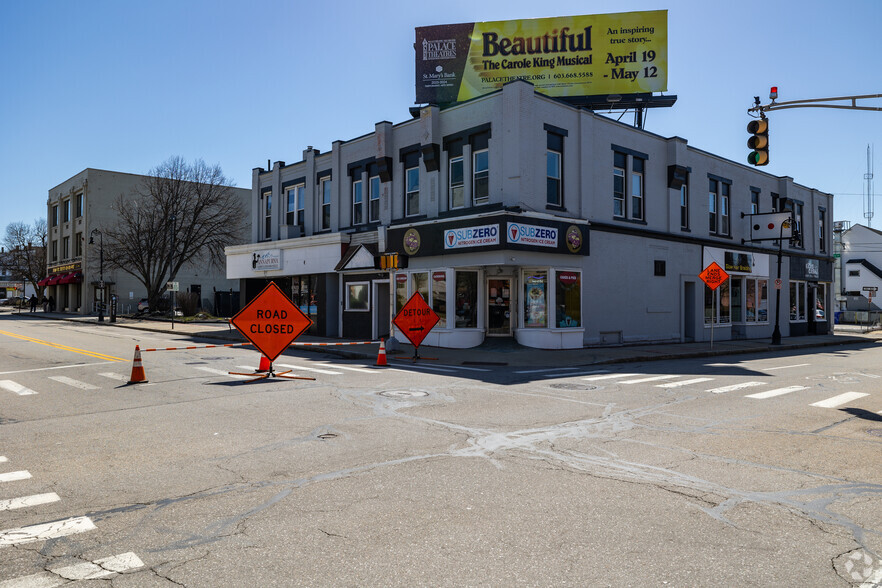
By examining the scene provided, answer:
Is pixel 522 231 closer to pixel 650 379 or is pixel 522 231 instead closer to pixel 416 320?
pixel 416 320

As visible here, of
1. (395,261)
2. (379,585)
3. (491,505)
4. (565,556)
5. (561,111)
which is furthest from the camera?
(561,111)

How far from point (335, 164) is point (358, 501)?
2405 centimetres

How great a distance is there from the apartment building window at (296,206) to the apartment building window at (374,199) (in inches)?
206

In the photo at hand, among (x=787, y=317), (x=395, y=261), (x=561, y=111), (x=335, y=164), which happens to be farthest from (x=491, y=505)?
(x=787, y=317)

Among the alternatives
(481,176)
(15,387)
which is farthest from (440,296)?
(15,387)

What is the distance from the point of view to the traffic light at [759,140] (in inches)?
507

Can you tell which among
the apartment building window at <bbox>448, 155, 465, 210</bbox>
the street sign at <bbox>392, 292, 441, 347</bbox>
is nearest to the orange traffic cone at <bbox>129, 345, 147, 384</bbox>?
the street sign at <bbox>392, 292, 441, 347</bbox>

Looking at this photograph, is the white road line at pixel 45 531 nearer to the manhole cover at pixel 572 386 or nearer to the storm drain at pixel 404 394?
the storm drain at pixel 404 394

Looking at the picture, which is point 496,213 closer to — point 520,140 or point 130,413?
point 520,140

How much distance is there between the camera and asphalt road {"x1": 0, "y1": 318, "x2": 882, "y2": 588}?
3.85 meters

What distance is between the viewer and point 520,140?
19891mm

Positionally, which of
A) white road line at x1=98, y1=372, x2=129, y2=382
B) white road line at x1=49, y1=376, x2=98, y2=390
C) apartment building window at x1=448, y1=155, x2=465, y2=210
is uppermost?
apartment building window at x1=448, y1=155, x2=465, y2=210

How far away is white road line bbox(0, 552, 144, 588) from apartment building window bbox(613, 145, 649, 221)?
21766 millimetres

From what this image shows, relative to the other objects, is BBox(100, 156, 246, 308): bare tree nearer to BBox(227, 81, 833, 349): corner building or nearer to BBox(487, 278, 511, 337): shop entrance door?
BBox(227, 81, 833, 349): corner building
